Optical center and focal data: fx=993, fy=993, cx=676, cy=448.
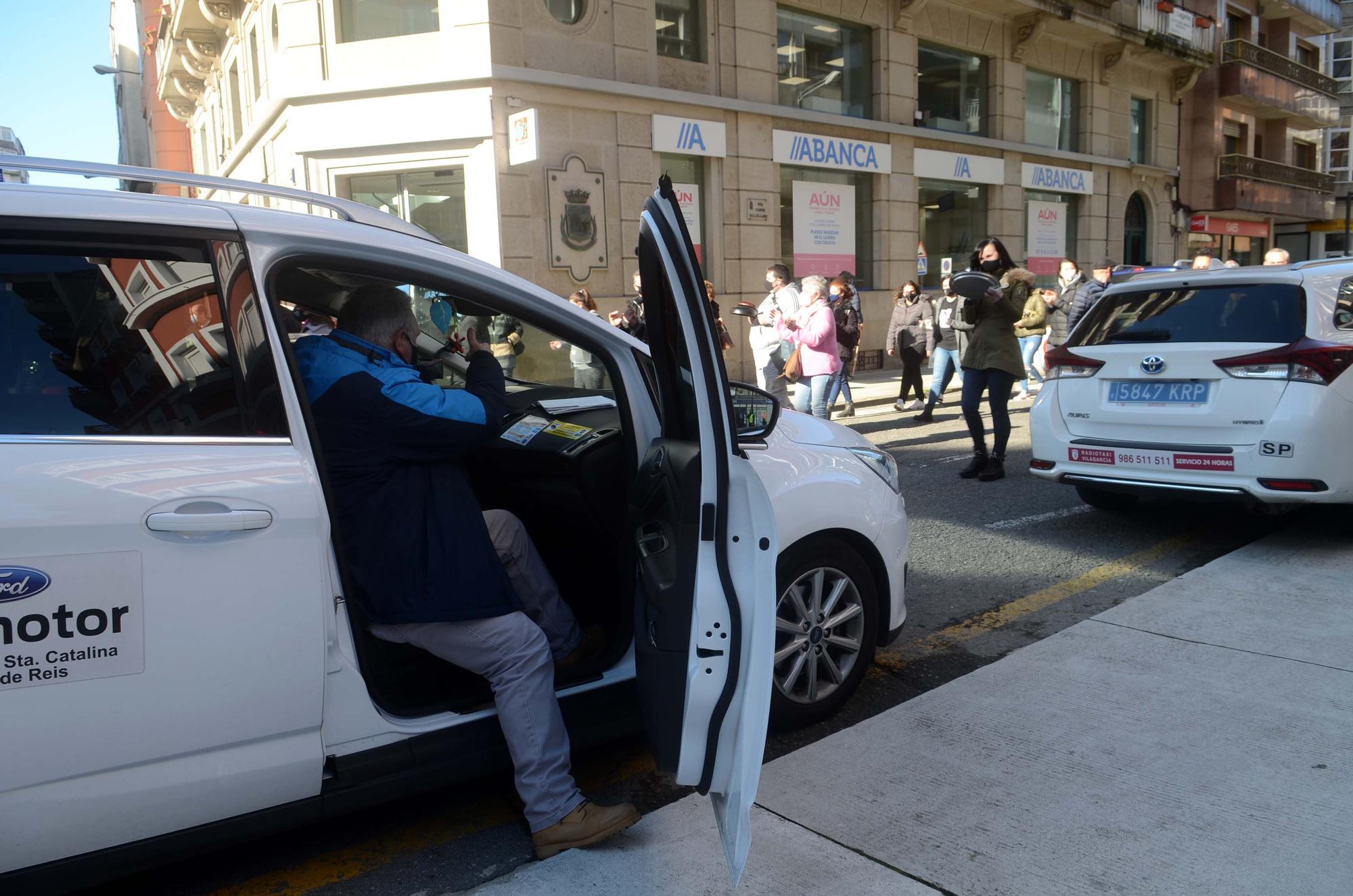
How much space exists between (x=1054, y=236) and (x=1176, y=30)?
715 cm

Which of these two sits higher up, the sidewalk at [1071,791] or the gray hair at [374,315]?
the gray hair at [374,315]

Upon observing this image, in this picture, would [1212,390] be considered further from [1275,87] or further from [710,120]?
[1275,87]

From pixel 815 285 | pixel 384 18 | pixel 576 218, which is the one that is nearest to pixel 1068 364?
pixel 815 285

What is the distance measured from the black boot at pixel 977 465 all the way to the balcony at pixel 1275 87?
27.1 metres

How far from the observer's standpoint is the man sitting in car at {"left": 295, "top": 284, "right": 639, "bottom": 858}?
97.5 inches

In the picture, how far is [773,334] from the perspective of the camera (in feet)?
32.2

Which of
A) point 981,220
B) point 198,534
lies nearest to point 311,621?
point 198,534

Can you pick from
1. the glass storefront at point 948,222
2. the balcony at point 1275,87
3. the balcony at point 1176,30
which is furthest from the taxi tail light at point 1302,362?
the balcony at point 1275,87

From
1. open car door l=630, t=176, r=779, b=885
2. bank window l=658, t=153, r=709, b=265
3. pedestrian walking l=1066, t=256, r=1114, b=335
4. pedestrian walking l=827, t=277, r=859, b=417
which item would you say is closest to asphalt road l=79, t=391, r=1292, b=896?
open car door l=630, t=176, r=779, b=885

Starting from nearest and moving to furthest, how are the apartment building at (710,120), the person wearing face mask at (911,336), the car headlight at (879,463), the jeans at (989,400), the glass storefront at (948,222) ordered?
1. the car headlight at (879,463)
2. the jeans at (989,400)
3. the person wearing face mask at (911,336)
4. the apartment building at (710,120)
5. the glass storefront at (948,222)

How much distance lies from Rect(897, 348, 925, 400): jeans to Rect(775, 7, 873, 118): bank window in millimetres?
6644

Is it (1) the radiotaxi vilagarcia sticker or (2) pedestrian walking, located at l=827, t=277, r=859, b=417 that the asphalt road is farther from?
(2) pedestrian walking, located at l=827, t=277, r=859, b=417

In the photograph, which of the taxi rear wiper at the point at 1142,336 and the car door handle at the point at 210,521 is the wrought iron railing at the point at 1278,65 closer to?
the taxi rear wiper at the point at 1142,336

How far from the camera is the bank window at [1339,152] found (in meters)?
36.8
